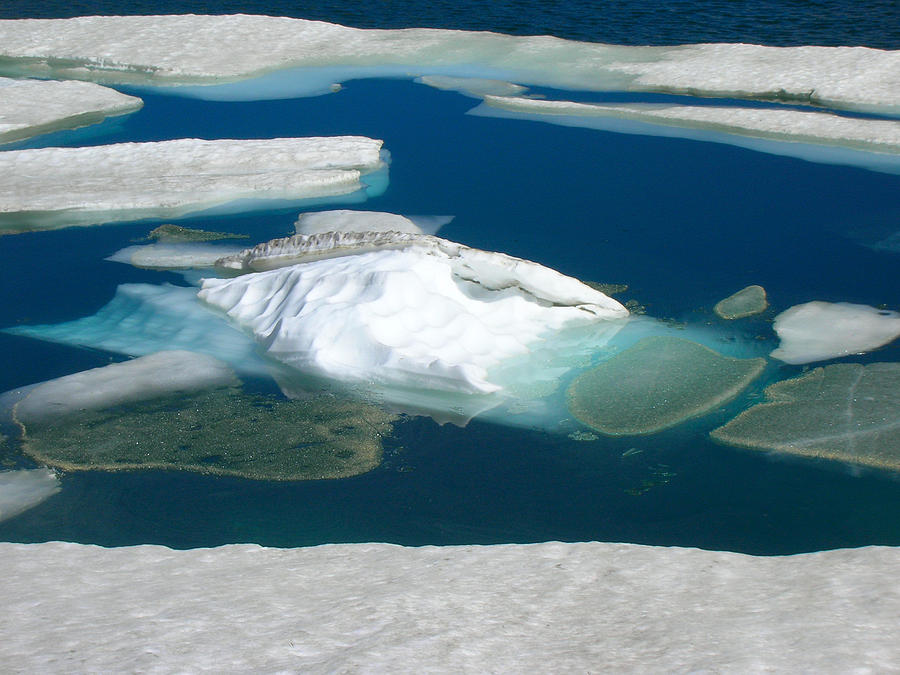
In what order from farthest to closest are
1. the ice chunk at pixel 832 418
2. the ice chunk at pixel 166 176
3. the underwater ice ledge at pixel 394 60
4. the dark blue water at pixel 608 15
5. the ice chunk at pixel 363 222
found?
the dark blue water at pixel 608 15 < the underwater ice ledge at pixel 394 60 < the ice chunk at pixel 166 176 < the ice chunk at pixel 363 222 < the ice chunk at pixel 832 418

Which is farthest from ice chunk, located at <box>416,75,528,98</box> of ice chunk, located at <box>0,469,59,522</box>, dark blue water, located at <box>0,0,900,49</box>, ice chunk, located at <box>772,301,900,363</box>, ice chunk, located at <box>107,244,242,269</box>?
ice chunk, located at <box>0,469,59,522</box>

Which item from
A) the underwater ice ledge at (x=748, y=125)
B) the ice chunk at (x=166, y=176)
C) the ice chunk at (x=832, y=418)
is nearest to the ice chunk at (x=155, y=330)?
the ice chunk at (x=166, y=176)

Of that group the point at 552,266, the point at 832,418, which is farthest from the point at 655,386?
the point at 552,266

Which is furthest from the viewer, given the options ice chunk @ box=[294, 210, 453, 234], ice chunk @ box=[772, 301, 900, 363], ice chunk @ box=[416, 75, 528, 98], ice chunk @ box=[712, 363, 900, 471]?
ice chunk @ box=[416, 75, 528, 98]

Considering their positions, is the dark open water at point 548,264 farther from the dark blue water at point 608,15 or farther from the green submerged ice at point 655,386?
the dark blue water at point 608,15

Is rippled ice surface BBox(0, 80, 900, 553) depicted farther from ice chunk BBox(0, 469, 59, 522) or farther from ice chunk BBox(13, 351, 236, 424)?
ice chunk BBox(13, 351, 236, 424)

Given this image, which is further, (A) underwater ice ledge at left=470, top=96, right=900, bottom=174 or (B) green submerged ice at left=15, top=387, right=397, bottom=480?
(A) underwater ice ledge at left=470, top=96, right=900, bottom=174

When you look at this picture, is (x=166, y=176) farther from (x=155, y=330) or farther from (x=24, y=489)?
(x=24, y=489)
